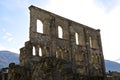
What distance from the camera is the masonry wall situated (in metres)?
21.3

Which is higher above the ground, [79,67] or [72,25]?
[72,25]

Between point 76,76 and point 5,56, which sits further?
point 5,56

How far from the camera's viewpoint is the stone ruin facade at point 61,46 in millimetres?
19969

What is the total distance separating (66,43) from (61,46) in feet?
3.31

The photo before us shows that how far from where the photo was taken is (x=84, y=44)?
26672 millimetres

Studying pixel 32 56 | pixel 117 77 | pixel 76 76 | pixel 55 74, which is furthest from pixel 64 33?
pixel 55 74

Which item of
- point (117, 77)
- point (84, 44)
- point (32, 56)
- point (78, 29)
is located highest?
point (78, 29)

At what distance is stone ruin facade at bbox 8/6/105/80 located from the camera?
20.0 meters

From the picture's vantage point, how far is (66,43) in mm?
24375

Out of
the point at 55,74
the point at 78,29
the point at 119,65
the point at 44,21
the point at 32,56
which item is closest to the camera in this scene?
the point at 55,74

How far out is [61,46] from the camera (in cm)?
2359

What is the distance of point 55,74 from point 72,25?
1730cm

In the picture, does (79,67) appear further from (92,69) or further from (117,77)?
(117,77)

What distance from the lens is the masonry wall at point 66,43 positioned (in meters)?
21.3
